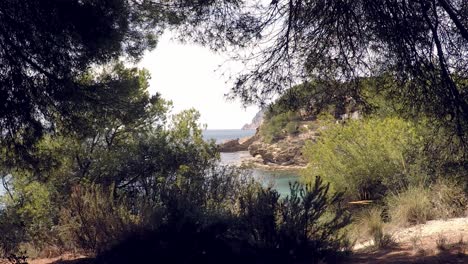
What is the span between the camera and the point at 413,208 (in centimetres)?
1130

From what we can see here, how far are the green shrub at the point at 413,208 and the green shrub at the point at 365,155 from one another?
3.13 meters

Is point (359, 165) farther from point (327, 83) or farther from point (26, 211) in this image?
point (26, 211)

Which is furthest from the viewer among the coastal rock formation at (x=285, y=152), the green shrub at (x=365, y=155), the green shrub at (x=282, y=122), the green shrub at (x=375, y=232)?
the coastal rock formation at (x=285, y=152)

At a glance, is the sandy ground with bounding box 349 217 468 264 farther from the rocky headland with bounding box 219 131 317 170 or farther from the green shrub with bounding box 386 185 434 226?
the rocky headland with bounding box 219 131 317 170

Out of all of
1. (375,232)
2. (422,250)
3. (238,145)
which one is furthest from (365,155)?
(238,145)

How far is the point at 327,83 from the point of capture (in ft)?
25.1

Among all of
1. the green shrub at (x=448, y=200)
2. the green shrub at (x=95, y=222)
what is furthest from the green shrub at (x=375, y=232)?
the green shrub at (x=95, y=222)

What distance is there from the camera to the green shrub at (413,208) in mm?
10963

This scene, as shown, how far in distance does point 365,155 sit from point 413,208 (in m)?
6.17

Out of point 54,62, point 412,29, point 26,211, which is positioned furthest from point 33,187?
point 412,29

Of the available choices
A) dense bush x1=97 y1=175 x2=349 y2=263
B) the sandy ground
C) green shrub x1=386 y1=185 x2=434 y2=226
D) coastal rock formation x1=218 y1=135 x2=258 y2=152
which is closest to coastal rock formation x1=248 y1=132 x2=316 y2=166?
coastal rock formation x1=218 y1=135 x2=258 y2=152

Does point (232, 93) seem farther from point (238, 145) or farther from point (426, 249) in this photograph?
point (238, 145)

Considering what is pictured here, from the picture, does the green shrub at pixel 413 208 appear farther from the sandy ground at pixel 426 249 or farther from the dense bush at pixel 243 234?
the dense bush at pixel 243 234

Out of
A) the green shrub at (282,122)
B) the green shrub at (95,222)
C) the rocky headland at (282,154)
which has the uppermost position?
the green shrub at (282,122)
